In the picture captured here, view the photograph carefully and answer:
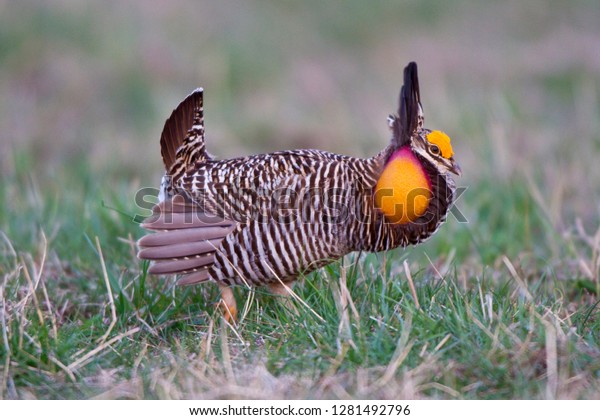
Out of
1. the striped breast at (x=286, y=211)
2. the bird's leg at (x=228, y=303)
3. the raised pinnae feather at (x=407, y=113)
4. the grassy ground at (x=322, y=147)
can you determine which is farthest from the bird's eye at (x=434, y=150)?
the bird's leg at (x=228, y=303)

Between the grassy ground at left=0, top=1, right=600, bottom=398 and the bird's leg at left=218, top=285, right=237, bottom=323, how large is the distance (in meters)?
0.10

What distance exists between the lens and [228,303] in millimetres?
4125

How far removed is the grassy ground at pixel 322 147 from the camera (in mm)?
3283

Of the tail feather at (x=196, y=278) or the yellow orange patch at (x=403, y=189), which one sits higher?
the yellow orange patch at (x=403, y=189)

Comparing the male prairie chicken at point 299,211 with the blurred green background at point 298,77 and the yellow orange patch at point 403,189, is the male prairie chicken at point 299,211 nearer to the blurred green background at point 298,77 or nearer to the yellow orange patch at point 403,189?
the yellow orange patch at point 403,189

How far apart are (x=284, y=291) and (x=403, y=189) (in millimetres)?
776

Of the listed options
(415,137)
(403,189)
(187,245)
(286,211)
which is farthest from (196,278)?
(415,137)

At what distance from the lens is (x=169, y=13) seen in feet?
37.4

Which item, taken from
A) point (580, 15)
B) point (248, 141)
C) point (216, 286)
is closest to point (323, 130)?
point (248, 141)

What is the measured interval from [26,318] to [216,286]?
106 centimetres

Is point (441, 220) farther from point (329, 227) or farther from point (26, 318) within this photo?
point (26, 318)

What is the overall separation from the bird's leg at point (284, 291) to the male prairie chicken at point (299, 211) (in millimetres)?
20

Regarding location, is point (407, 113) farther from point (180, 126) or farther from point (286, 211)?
point (180, 126)

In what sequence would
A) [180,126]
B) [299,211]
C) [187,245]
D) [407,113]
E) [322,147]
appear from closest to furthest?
[299,211], [187,245], [407,113], [180,126], [322,147]
